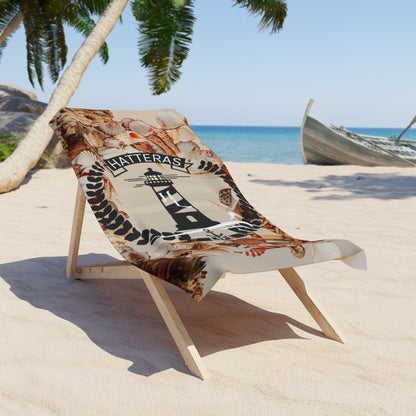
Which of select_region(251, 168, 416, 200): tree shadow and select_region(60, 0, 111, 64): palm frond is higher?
select_region(60, 0, 111, 64): palm frond

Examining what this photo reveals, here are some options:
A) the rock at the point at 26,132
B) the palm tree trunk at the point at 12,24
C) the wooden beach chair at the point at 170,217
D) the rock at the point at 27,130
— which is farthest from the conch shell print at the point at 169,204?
the palm tree trunk at the point at 12,24

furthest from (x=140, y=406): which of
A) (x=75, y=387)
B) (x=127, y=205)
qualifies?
(x=127, y=205)

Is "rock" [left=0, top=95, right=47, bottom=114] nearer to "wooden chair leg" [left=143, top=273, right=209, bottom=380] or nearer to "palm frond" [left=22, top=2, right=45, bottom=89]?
"palm frond" [left=22, top=2, right=45, bottom=89]

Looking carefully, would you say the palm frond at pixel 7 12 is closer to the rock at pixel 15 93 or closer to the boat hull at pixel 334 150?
the rock at pixel 15 93

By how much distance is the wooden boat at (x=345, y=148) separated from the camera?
37.6 feet

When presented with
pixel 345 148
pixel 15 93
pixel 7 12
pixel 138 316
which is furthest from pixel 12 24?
pixel 138 316

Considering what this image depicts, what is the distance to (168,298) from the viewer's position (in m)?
2.20

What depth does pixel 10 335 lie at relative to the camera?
7.67 ft

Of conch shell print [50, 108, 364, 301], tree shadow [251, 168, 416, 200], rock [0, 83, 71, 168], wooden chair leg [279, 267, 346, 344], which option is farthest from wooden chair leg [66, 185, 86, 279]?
rock [0, 83, 71, 168]

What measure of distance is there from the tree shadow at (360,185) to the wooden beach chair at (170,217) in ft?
12.9

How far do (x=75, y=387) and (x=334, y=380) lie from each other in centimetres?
108

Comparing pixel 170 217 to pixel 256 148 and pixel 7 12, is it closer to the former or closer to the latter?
pixel 7 12

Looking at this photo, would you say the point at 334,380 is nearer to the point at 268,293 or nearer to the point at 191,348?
the point at 191,348

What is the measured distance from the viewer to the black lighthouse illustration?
2.82 m
